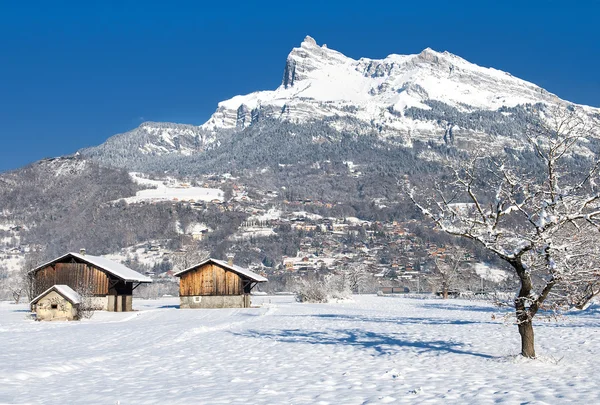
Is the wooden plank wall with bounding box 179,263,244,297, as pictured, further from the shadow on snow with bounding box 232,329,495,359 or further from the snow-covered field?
the snow-covered field

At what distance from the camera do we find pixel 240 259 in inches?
7781

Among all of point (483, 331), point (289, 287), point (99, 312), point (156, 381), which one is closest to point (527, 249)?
point (156, 381)

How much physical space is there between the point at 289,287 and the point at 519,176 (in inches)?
5391

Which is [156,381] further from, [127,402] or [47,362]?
[47,362]

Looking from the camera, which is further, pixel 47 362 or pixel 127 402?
pixel 47 362

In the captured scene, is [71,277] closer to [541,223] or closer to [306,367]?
[306,367]

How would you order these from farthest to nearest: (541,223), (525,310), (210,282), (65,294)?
(210,282) < (65,294) < (525,310) < (541,223)

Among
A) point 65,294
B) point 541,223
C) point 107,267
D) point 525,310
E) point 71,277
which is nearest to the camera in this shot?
point 541,223

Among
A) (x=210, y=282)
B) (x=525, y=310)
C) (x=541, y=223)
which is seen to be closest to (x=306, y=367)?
(x=525, y=310)

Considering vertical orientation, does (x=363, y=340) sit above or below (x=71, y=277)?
below

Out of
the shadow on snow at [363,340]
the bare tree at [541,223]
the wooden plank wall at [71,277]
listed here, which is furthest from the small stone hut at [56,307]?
the bare tree at [541,223]

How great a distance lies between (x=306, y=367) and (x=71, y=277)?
4514 centimetres

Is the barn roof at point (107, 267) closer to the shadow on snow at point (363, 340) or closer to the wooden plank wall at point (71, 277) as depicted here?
the wooden plank wall at point (71, 277)

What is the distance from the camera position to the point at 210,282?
65.1 meters
